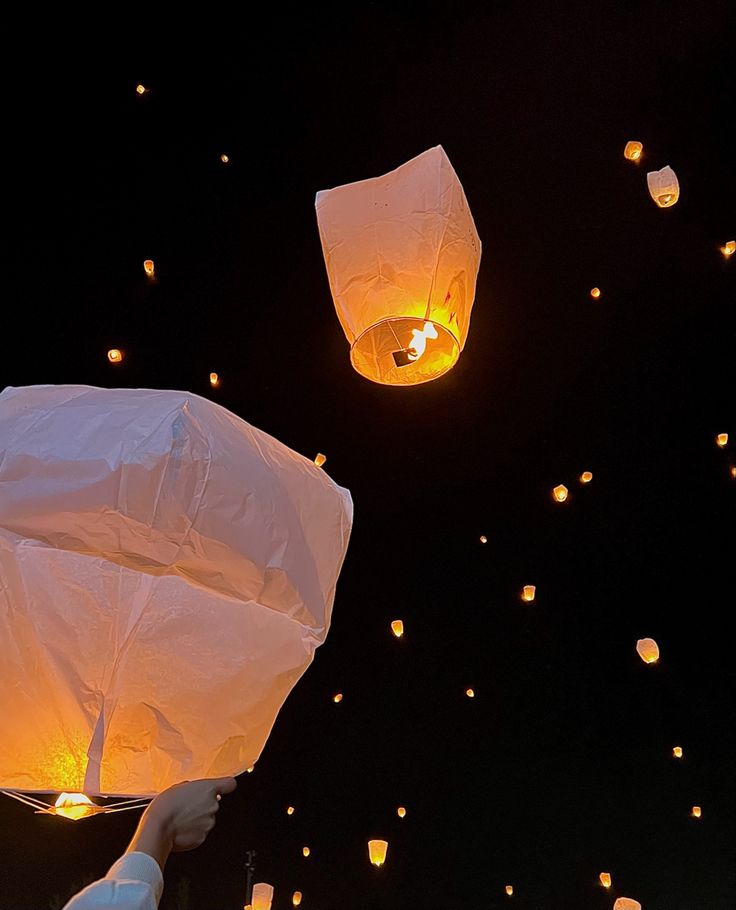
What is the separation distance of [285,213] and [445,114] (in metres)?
0.68

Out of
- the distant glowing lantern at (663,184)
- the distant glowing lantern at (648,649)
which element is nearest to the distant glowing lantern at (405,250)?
the distant glowing lantern at (663,184)

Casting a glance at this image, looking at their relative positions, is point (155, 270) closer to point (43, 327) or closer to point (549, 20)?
point (43, 327)

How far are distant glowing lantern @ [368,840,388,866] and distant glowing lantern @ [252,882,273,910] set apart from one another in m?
0.61

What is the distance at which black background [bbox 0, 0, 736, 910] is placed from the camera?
279 centimetres

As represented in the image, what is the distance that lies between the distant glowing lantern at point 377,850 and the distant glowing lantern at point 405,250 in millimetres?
3794

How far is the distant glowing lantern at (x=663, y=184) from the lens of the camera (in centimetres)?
295

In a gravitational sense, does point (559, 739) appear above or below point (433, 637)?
below

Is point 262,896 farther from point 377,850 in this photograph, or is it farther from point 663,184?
point 663,184

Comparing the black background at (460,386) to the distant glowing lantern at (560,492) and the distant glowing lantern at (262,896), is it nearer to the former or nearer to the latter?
the distant glowing lantern at (560,492)

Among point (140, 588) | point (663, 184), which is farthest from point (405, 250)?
point (663, 184)

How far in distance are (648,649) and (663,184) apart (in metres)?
2.70

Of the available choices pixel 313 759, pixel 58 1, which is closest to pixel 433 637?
pixel 313 759

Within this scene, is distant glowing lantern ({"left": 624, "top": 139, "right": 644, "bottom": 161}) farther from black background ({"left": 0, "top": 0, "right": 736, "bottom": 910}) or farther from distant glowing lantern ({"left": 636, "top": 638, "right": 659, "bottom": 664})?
distant glowing lantern ({"left": 636, "top": 638, "right": 659, "bottom": 664})

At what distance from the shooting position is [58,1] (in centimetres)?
256
